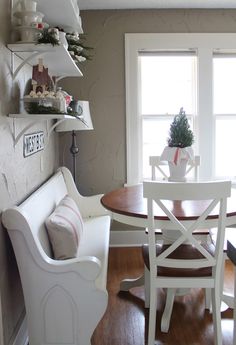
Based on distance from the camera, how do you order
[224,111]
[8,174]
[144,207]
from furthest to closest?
[224,111] < [144,207] < [8,174]

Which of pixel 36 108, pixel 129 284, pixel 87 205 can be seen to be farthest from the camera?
pixel 87 205

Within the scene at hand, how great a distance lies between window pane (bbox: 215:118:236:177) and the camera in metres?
4.04

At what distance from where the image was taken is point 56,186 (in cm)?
302

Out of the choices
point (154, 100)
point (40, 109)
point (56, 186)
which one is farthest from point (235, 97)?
point (40, 109)

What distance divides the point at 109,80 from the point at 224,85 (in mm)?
1181

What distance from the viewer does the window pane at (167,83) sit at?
3.92 metres

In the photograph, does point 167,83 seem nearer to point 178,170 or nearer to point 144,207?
point 178,170

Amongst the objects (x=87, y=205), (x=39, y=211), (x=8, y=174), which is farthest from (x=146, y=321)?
(x=8, y=174)

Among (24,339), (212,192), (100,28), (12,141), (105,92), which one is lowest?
(24,339)

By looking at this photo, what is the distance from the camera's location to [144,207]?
2354 millimetres

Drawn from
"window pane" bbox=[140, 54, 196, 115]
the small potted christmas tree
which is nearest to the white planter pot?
the small potted christmas tree

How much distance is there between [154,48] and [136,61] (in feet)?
0.72

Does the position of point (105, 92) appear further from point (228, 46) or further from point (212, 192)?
point (212, 192)

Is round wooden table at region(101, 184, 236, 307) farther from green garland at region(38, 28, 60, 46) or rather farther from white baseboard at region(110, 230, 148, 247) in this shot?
white baseboard at region(110, 230, 148, 247)
